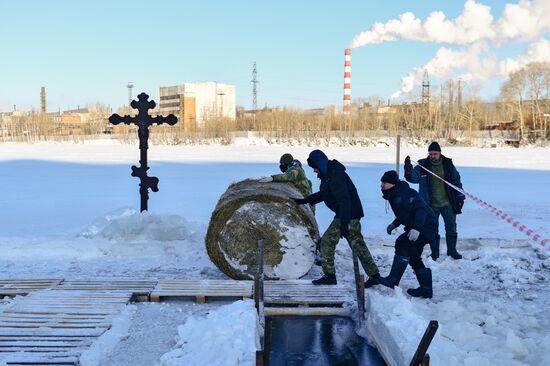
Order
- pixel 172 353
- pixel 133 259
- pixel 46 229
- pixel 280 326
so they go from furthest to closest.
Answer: pixel 46 229 → pixel 133 259 → pixel 280 326 → pixel 172 353

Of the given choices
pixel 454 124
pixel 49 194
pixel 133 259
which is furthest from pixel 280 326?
pixel 454 124

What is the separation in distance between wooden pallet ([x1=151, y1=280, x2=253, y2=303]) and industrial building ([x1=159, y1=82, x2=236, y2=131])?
87760mm

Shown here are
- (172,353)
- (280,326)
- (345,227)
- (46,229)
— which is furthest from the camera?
(46,229)

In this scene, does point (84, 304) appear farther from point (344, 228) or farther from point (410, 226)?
point (410, 226)

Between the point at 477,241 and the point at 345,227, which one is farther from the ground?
the point at 345,227

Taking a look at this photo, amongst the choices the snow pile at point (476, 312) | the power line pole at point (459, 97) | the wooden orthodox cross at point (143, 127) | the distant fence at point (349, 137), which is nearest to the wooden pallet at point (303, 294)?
the snow pile at point (476, 312)

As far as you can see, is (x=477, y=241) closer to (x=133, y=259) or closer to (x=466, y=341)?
(x=466, y=341)

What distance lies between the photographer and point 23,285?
667 cm

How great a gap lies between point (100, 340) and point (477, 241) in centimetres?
614

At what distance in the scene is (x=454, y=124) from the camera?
185ft

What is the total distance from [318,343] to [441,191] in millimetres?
3705

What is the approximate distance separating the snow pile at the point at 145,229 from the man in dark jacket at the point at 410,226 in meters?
3.83

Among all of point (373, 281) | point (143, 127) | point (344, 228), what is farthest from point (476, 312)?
point (143, 127)

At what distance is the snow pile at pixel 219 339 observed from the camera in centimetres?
441
